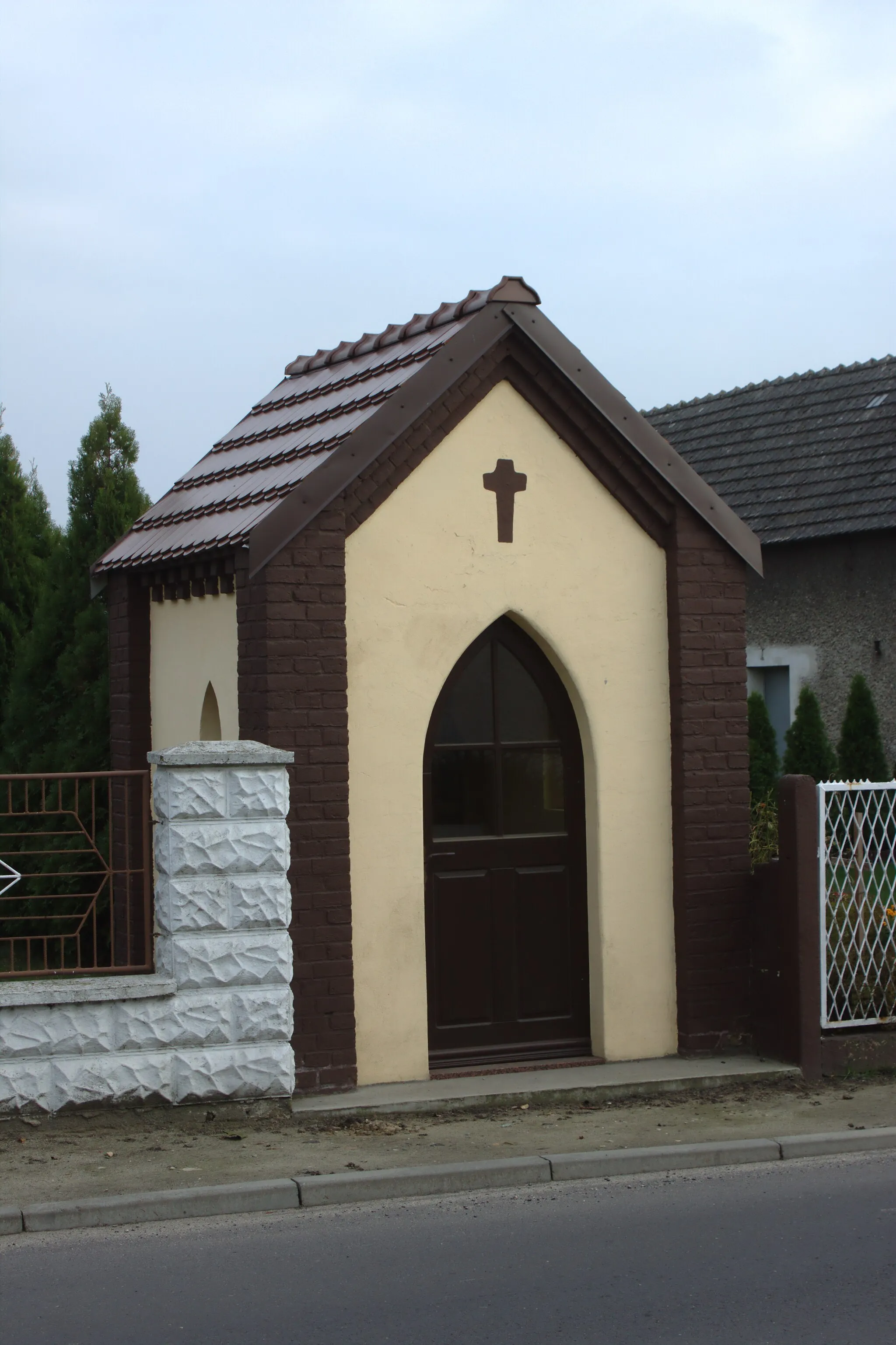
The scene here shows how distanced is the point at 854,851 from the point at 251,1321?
4781mm

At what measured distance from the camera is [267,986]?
25.7ft

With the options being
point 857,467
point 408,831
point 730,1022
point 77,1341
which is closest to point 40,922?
point 408,831

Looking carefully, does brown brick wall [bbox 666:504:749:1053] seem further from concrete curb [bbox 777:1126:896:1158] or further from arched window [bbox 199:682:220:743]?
arched window [bbox 199:682:220:743]

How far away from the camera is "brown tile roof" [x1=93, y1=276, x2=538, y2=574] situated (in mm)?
8781

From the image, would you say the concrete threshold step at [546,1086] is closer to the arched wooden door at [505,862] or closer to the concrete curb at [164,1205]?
the arched wooden door at [505,862]

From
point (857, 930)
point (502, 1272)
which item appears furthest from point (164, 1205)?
point (857, 930)

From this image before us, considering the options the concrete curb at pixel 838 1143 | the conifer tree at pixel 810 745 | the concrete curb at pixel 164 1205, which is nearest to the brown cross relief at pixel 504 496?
the concrete curb at pixel 838 1143

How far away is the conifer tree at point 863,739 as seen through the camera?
16750 mm

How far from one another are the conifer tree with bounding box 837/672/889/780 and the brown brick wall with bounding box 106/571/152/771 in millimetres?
8847

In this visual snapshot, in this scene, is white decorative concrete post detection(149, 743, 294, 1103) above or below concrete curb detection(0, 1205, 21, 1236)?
above

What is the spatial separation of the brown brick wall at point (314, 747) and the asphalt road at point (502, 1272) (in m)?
1.57

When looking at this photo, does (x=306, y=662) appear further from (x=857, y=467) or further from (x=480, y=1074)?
(x=857, y=467)

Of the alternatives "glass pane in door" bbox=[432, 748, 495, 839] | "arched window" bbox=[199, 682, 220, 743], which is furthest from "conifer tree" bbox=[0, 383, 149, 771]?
"glass pane in door" bbox=[432, 748, 495, 839]

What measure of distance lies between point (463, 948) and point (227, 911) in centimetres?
155
